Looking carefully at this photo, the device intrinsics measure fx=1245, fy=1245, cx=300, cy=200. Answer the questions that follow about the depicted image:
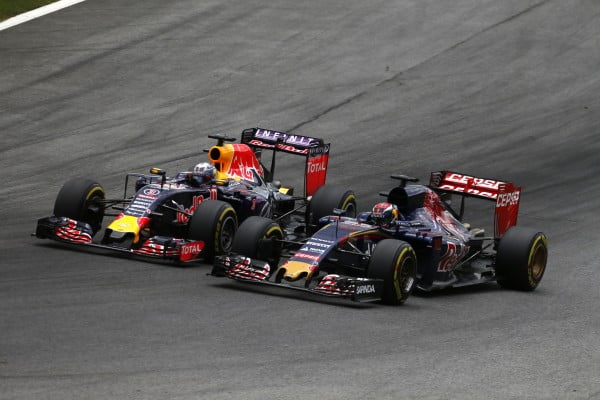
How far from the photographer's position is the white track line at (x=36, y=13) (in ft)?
107

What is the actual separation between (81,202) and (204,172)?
6.36 ft

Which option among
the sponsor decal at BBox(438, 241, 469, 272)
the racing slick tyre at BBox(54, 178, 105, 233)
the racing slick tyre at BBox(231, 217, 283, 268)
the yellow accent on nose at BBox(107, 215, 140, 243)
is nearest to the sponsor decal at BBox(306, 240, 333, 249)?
the racing slick tyre at BBox(231, 217, 283, 268)

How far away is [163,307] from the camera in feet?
48.0

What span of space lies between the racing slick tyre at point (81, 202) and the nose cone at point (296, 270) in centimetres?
408

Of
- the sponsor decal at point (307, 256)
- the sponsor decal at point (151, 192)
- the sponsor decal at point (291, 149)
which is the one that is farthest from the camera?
the sponsor decal at point (291, 149)

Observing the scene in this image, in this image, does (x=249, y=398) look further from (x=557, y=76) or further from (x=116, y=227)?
(x=557, y=76)

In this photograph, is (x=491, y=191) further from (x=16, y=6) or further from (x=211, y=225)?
(x=16, y=6)

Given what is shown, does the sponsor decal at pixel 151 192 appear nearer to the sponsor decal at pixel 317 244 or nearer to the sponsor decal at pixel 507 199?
the sponsor decal at pixel 317 244

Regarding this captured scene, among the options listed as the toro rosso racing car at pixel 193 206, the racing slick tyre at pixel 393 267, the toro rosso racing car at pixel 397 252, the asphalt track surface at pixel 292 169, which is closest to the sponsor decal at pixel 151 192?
the toro rosso racing car at pixel 193 206

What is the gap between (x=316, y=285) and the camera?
1623cm

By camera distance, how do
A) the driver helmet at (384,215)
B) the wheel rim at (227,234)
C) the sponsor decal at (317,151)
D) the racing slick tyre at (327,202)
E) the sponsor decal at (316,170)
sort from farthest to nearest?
the sponsor decal at (316,170)
the sponsor decal at (317,151)
the racing slick tyre at (327,202)
the wheel rim at (227,234)
the driver helmet at (384,215)

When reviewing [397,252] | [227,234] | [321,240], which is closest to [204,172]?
[227,234]

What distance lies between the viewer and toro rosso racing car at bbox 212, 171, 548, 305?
1558 cm

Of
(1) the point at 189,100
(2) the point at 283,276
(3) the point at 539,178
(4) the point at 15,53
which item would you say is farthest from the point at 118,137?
(2) the point at 283,276
